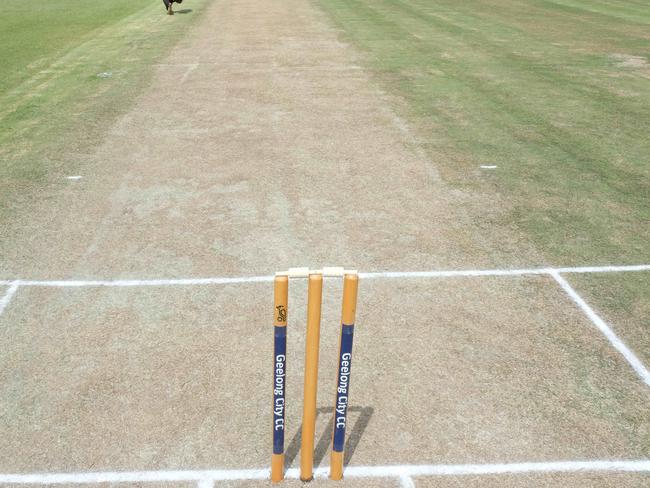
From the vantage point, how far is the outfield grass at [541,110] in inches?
393

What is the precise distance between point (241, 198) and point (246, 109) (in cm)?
578

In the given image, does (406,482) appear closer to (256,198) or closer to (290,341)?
(290,341)

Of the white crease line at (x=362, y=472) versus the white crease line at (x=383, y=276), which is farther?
the white crease line at (x=383, y=276)

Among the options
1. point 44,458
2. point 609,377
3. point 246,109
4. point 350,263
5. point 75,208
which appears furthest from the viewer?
point 246,109

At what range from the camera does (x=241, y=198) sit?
10.9 metres

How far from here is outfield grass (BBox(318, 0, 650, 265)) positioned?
998cm

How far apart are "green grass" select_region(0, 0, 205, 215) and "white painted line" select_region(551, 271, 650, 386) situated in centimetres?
893

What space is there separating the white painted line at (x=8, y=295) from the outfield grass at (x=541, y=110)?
294 inches

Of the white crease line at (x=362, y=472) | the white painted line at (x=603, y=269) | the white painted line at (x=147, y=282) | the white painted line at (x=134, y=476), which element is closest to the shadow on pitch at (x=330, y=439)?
the white crease line at (x=362, y=472)

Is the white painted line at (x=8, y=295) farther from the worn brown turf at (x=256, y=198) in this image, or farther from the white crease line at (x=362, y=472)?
the white crease line at (x=362, y=472)

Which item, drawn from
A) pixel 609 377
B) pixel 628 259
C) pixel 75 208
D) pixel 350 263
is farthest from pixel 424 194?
pixel 75 208

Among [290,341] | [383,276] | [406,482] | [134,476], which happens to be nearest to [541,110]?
[383,276]

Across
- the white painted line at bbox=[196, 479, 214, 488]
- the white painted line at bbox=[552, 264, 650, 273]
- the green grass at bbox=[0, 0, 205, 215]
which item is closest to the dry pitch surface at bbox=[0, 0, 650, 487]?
the white painted line at bbox=[196, 479, 214, 488]

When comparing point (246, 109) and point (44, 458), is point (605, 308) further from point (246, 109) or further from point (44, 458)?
point (246, 109)
